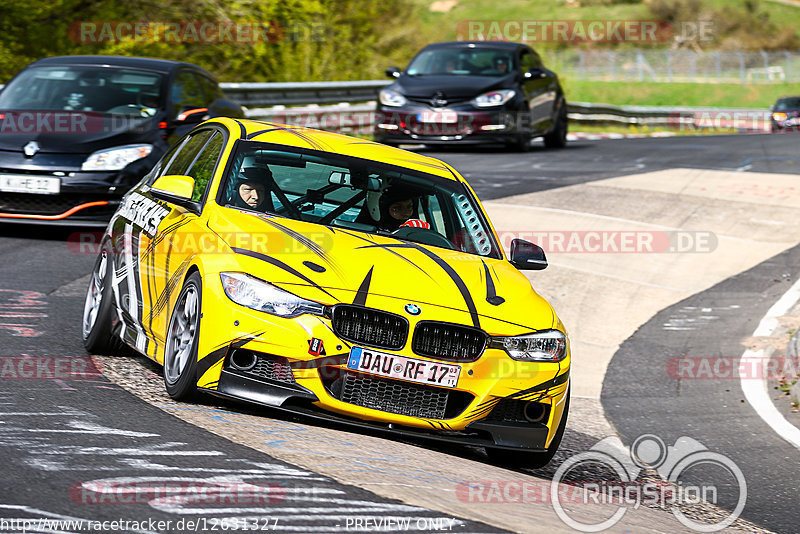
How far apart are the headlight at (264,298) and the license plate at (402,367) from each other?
0.28 m

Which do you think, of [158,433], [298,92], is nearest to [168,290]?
[158,433]

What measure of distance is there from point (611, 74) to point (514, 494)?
63611mm

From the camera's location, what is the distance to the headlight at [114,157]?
1065cm

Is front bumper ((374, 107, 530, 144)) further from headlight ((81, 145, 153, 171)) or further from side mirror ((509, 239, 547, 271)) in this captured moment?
side mirror ((509, 239, 547, 271))

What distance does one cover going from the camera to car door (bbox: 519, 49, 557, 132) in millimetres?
19828

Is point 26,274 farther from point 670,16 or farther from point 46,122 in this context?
point 670,16

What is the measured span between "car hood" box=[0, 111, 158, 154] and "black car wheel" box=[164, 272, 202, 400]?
528 centimetres

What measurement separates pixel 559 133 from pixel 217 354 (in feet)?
58.0

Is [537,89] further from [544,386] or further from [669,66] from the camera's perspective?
[669,66]

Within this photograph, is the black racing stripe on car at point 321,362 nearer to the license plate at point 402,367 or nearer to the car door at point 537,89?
the license plate at point 402,367

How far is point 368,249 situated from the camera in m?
6.02

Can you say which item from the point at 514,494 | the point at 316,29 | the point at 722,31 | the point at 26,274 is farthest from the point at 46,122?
the point at 722,31
